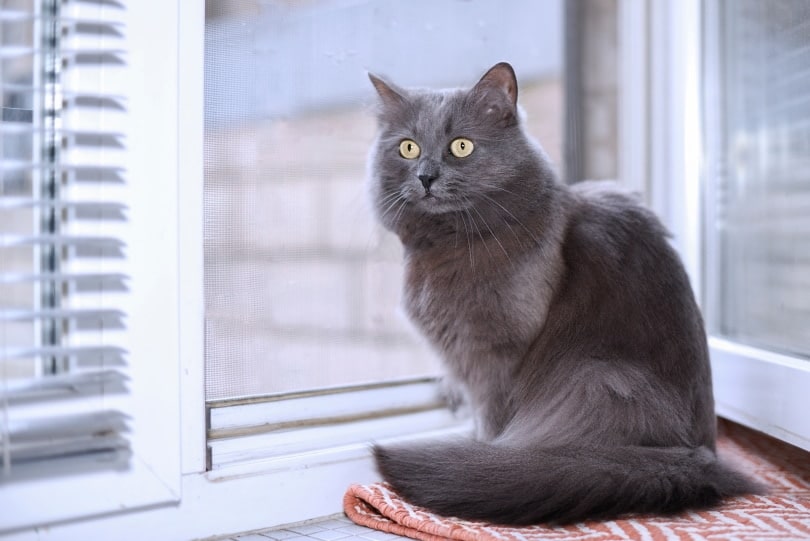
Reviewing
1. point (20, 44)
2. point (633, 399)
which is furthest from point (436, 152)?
point (20, 44)

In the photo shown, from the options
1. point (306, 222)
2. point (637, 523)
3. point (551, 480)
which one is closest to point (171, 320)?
point (306, 222)

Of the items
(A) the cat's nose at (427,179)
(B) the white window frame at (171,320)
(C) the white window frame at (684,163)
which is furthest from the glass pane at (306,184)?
(C) the white window frame at (684,163)

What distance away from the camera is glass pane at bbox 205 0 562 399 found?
1.44 meters

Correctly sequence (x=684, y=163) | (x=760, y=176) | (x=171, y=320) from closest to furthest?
(x=171, y=320)
(x=760, y=176)
(x=684, y=163)

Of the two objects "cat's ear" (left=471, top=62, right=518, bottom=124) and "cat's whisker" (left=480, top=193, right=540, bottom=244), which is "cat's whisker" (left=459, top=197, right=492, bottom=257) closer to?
"cat's whisker" (left=480, top=193, right=540, bottom=244)

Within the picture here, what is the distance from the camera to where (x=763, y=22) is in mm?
1659

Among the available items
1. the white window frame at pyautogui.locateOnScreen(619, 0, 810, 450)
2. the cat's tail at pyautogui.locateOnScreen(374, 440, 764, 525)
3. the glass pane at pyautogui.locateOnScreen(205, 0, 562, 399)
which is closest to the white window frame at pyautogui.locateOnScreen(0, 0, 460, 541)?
the glass pane at pyautogui.locateOnScreen(205, 0, 562, 399)

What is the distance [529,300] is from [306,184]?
0.52m

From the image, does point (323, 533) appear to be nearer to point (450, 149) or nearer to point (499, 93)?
point (450, 149)

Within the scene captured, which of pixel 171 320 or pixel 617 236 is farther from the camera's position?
pixel 617 236

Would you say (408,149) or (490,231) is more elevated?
(408,149)

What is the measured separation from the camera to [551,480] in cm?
124

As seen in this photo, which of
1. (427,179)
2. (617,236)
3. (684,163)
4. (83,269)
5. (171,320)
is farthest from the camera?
(684,163)

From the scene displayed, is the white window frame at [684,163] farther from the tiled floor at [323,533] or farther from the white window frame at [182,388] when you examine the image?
the tiled floor at [323,533]
